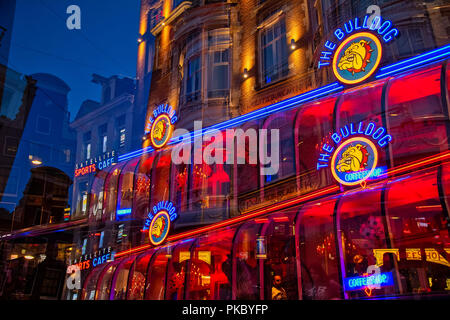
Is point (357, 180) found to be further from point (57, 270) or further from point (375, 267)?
point (57, 270)

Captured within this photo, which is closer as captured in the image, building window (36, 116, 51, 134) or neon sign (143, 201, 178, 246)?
neon sign (143, 201, 178, 246)

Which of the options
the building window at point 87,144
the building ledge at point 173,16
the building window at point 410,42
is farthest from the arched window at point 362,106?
the building window at point 87,144

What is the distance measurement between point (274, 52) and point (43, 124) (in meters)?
11.8

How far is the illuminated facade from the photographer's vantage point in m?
8.08

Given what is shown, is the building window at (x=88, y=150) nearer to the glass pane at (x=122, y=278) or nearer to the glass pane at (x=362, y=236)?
the glass pane at (x=122, y=278)

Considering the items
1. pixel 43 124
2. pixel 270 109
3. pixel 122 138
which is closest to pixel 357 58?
pixel 270 109

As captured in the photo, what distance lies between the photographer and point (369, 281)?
7.55m

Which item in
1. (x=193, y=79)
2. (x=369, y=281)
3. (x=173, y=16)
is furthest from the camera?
(x=173, y=16)

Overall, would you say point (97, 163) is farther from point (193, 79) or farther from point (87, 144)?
point (193, 79)

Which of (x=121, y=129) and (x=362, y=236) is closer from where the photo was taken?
(x=362, y=236)

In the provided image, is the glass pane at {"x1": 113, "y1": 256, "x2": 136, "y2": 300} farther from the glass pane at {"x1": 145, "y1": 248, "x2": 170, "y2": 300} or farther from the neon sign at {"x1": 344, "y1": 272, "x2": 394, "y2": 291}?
the neon sign at {"x1": 344, "y1": 272, "x2": 394, "y2": 291}

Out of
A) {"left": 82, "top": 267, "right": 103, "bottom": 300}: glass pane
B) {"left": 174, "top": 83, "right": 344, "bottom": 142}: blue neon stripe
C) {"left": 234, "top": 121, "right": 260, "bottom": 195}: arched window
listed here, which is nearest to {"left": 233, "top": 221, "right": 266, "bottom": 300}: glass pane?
{"left": 234, "top": 121, "right": 260, "bottom": 195}: arched window

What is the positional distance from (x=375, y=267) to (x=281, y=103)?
17.3 feet

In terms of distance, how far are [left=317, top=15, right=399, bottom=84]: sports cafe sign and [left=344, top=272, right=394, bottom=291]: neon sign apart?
4.51 m
